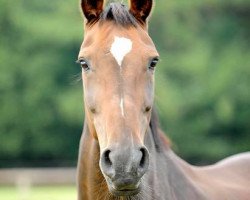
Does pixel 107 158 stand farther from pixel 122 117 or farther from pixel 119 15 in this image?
pixel 119 15

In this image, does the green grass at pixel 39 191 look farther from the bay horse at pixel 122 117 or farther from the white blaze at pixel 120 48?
the white blaze at pixel 120 48

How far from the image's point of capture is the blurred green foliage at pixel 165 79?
3000cm

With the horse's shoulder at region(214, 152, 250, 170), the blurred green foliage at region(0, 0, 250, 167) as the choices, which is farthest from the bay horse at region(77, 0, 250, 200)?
the blurred green foliage at region(0, 0, 250, 167)

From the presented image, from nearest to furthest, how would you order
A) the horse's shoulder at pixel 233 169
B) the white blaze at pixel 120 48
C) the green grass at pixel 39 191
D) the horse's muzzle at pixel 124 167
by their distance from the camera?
the horse's muzzle at pixel 124 167
the white blaze at pixel 120 48
the horse's shoulder at pixel 233 169
the green grass at pixel 39 191

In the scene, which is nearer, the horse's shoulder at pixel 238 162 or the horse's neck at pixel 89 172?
the horse's neck at pixel 89 172

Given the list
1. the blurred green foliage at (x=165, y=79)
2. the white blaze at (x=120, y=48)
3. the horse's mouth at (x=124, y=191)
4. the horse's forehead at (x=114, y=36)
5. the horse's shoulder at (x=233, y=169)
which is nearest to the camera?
the horse's mouth at (x=124, y=191)

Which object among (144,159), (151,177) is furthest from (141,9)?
(144,159)

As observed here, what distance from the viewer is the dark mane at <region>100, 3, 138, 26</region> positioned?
4683 millimetres

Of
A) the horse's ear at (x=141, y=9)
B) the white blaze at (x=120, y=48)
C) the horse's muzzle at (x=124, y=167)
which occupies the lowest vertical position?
the horse's muzzle at (x=124, y=167)

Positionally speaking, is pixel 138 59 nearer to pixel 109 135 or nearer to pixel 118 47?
pixel 118 47

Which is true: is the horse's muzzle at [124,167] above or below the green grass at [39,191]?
above

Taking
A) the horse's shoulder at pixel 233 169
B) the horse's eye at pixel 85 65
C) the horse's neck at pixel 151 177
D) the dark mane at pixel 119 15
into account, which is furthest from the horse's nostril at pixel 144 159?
the horse's shoulder at pixel 233 169

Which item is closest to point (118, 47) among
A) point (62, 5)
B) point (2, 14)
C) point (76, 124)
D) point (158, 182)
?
point (158, 182)

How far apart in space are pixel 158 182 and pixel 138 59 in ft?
3.12
